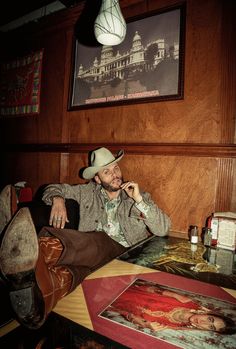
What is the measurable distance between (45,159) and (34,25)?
1964 millimetres

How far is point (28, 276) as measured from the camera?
106cm

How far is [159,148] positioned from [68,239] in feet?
4.69

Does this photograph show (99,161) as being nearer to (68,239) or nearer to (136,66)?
(68,239)

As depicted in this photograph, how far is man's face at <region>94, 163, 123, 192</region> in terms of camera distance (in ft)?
7.58

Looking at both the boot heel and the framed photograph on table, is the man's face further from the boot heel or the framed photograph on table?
the boot heel

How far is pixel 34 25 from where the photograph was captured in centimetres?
347

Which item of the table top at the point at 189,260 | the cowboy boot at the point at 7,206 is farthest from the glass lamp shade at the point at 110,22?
the table top at the point at 189,260

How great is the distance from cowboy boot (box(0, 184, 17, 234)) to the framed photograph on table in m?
1.66

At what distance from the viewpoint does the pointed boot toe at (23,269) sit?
3.19 ft

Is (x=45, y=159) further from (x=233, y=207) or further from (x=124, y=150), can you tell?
(x=233, y=207)

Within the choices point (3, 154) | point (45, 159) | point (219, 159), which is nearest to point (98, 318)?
point (219, 159)

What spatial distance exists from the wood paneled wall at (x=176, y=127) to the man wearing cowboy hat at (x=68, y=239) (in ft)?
1.30

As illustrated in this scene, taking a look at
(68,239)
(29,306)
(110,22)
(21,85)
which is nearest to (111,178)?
(68,239)

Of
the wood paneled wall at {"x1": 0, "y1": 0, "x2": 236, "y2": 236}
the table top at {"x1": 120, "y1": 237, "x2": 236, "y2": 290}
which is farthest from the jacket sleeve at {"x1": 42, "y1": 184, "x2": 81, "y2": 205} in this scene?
the table top at {"x1": 120, "y1": 237, "x2": 236, "y2": 290}
